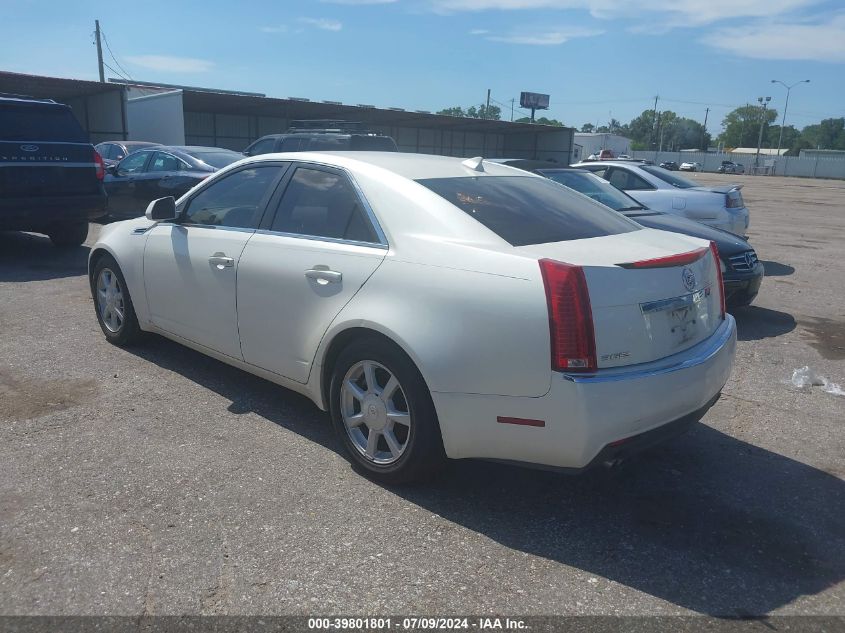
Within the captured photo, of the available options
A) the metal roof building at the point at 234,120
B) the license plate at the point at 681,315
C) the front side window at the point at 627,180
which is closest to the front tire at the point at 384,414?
the license plate at the point at 681,315

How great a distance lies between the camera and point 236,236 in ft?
14.6

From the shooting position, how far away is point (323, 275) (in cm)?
379

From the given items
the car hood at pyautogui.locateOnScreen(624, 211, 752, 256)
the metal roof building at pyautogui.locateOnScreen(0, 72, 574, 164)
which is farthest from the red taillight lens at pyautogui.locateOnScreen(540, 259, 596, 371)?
the metal roof building at pyautogui.locateOnScreen(0, 72, 574, 164)

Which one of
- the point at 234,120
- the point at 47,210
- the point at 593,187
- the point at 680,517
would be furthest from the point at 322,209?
the point at 234,120

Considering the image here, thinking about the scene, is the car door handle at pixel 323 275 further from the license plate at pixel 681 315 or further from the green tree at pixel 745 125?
the green tree at pixel 745 125

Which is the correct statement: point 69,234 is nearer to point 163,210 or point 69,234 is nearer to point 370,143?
point 370,143

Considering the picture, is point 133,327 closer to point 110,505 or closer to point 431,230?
point 110,505

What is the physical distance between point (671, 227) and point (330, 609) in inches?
236

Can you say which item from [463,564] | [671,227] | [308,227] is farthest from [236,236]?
[671,227]

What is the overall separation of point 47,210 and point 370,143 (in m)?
5.98

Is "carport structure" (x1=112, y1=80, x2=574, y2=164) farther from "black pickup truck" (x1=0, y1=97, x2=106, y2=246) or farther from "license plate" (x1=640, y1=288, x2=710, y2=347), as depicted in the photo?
"license plate" (x1=640, y1=288, x2=710, y2=347)

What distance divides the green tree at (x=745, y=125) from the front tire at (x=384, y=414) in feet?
510

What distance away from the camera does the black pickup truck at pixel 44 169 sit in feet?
29.2

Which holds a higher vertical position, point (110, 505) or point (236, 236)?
point (236, 236)
